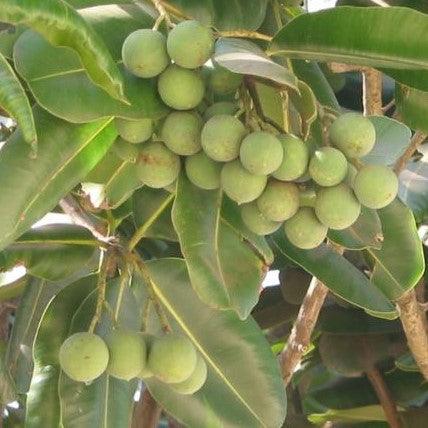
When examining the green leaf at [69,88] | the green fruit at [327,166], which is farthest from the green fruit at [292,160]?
the green leaf at [69,88]

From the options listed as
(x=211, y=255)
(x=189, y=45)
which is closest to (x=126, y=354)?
(x=211, y=255)

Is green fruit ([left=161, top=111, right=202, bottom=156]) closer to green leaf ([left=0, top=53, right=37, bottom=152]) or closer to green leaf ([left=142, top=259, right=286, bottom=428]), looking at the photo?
green leaf ([left=0, top=53, right=37, bottom=152])

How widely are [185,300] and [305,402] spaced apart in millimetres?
905

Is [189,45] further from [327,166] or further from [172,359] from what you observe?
[172,359]

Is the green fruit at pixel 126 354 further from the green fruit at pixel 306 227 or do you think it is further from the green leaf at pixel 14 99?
the green leaf at pixel 14 99

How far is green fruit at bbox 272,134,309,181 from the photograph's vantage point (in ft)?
3.12

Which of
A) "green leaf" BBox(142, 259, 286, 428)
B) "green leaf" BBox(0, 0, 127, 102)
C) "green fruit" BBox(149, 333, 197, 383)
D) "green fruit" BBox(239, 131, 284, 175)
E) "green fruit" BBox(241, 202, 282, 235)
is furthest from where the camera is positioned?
"green leaf" BBox(142, 259, 286, 428)

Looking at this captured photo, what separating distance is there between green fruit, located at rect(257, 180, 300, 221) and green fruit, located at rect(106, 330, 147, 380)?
0.23 meters

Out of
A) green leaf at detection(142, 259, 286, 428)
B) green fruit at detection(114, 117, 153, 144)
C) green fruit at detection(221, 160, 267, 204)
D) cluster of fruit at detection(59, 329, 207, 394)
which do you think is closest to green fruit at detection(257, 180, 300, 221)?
green fruit at detection(221, 160, 267, 204)

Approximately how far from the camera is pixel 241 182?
95cm

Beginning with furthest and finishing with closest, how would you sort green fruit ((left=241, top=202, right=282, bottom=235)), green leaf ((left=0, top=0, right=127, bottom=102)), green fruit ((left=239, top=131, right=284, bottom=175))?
green fruit ((left=241, top=202, right=282, bottom=235))
green fruit ((left=239, top=131, right=284, bottom=175))
green leaf ((left=0, top=0, right=127, bottom=102))

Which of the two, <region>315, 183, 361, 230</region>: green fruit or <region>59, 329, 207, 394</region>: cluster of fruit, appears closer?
<region>315, 183, 361, 230</region>: green fruit

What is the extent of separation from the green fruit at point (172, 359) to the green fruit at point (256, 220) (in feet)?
0.56

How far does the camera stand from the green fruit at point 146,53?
0.94 metres
